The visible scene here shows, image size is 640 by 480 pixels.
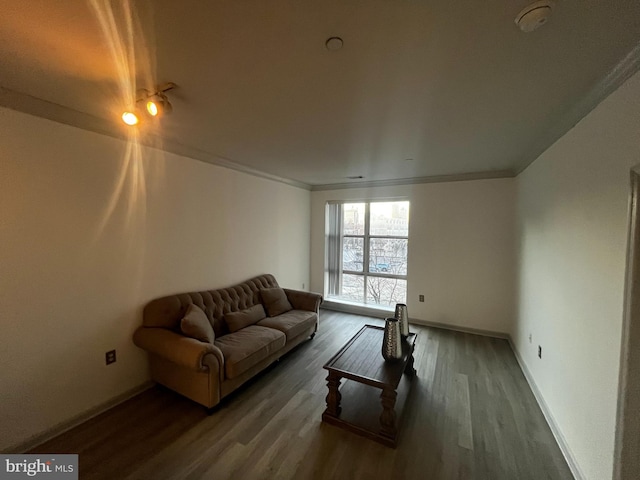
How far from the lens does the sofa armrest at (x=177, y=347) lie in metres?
2.13

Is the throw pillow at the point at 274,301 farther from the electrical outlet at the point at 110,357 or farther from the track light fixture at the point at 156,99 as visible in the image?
the track light fixture at the point at 156,99

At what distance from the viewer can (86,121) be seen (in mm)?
2100

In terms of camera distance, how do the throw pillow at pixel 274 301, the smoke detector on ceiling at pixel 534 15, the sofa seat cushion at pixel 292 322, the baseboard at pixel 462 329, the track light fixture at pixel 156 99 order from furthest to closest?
1. the baseboard at pixel 462 329
2. the throw pillow at pixel 274 301
3. the sofa seat cushion at pixel 292 322
4. the track light fixture at pixel 156 99
5. the smoke detector on ceiling at pixel 534 15

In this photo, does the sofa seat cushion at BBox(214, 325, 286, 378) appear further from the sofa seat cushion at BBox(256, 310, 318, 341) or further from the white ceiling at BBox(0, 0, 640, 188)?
the white ceiling at BBox(0, 0, 640, 188)

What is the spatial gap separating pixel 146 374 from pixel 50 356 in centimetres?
84

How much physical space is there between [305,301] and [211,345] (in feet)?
5.58

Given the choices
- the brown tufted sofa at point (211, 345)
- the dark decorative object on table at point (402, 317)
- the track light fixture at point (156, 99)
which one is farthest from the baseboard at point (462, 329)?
the track light fixture at point (156, 99)

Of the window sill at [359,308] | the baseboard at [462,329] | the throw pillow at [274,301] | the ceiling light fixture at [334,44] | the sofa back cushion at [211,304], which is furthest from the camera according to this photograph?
the window sill at [359,308]

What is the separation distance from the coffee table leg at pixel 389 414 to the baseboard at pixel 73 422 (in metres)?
2.28

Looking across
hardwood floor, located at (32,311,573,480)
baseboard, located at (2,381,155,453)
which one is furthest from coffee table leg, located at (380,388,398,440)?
baseboard, located at (2,381,155,453)

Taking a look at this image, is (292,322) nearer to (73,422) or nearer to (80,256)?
(73,422)

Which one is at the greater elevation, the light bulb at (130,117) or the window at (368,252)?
the light bulb at (130,117)

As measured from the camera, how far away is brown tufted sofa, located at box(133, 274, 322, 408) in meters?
2.22

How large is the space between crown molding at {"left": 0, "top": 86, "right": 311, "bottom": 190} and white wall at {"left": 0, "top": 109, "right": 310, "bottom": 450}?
0.05 m
